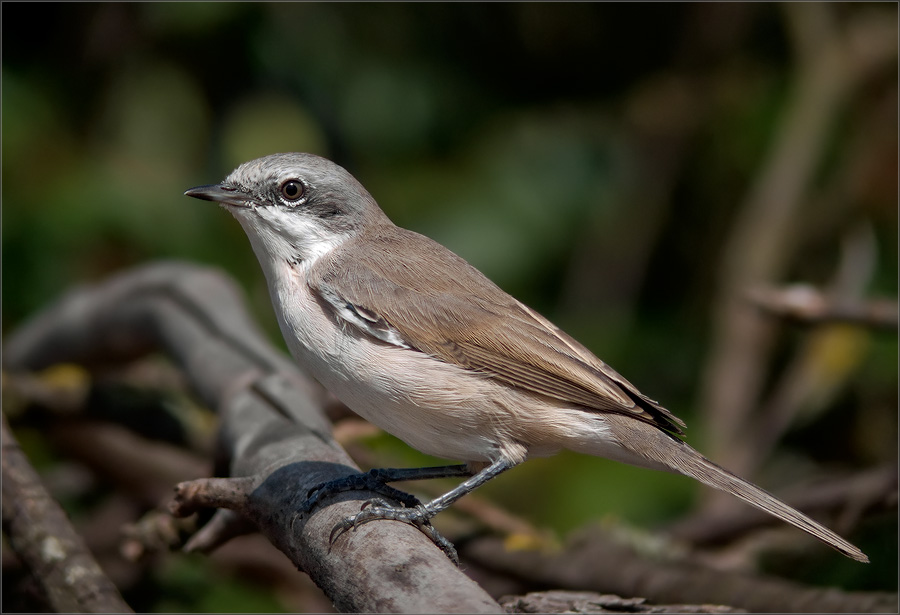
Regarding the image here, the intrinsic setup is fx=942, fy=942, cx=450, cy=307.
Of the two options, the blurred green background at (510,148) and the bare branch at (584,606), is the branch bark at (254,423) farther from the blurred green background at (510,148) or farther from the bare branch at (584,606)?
the blurred green background at (510,148)

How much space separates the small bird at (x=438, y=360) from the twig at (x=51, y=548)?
87cm

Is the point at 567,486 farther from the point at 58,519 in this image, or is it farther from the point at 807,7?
the point at 807,7

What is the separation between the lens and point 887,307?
4.95m

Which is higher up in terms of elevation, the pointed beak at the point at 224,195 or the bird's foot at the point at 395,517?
the pointed beak at the point at 224,195

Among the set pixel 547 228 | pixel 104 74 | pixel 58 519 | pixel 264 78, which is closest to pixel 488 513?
pixel 58 519

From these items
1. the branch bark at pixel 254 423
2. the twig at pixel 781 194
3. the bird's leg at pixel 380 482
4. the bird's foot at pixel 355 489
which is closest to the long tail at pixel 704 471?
the bird's leg at pixel 380 482

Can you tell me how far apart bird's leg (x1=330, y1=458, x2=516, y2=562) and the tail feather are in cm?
64

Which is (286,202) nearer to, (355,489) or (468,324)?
(468,324)

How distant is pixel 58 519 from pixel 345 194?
5.60 ft

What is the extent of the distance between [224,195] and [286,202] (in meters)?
0.25

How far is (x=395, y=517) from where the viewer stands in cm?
300

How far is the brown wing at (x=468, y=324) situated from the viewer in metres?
3.47

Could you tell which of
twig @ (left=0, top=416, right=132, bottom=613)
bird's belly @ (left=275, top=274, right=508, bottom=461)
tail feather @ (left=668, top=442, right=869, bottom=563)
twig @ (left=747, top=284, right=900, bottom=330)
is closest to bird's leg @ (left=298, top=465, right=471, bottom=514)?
bird's belly @ (left=275, top=274, right=508, bottom=461)

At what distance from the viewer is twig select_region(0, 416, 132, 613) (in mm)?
2861
